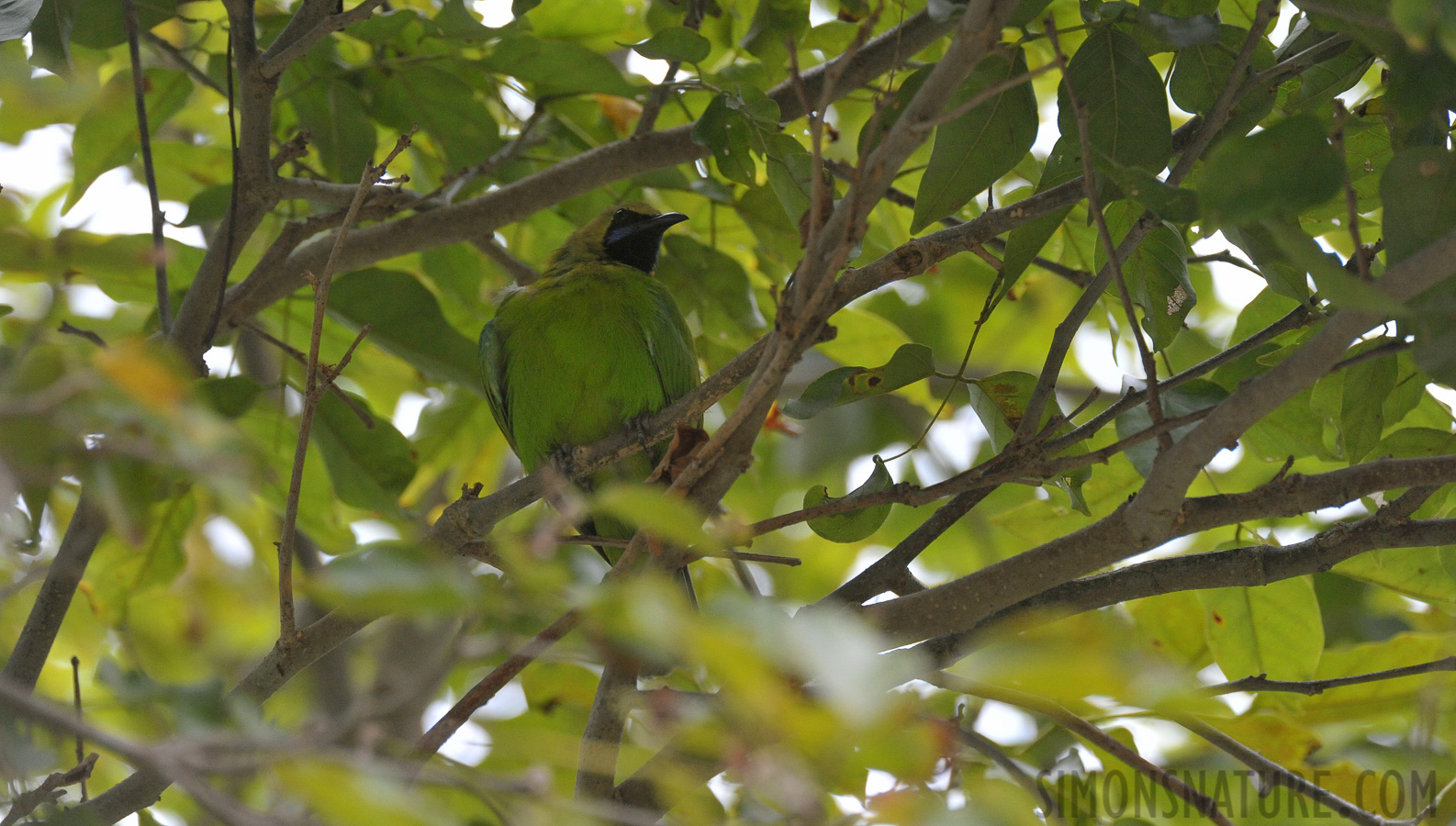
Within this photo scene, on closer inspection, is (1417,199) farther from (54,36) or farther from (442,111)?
(442,111)

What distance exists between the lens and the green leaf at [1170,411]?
2129 mm

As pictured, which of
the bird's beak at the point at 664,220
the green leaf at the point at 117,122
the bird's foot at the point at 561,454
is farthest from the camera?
the bird's beak at the point at 664,220

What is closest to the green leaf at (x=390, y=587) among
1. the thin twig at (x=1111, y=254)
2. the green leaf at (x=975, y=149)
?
the thin twig at (x=1111, y=254)

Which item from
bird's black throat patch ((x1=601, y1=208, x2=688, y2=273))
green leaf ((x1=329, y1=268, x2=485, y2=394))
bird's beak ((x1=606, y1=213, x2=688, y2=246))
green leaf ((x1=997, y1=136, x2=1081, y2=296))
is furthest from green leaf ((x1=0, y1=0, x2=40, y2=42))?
bird's black throat patch ((x1=601, y1=208, x2=688, y2=273))

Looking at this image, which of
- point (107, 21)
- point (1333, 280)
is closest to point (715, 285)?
point (107, 21)

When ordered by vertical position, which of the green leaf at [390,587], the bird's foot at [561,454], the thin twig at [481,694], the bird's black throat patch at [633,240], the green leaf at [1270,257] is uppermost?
the bird's black throat patch at [633,240]

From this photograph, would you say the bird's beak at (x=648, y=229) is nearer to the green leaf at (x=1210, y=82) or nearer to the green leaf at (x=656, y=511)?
the green leaf at (x=1210, y=82)

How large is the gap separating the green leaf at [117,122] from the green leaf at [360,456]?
1050 mm

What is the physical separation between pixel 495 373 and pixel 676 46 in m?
1.66

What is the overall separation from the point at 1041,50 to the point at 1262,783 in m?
2.35

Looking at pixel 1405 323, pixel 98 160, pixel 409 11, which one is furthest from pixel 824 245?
pixel 98 160

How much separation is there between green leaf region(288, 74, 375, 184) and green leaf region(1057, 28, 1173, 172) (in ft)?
7.78

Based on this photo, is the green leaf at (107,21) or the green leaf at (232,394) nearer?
the green leaf at (107,21)

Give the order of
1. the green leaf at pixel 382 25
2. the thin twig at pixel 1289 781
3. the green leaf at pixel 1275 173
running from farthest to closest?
1. the green leaf at pixel 382 25
2. the thin twig at pixel 1289 781
3. the green leaf at pixel 1275 173
